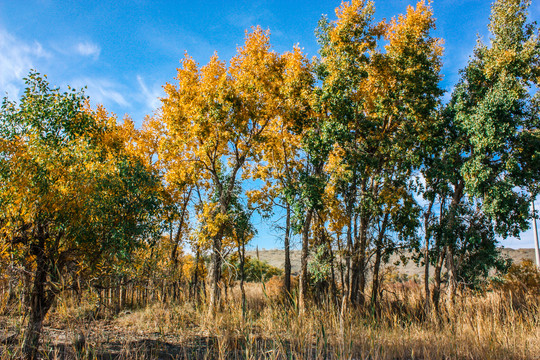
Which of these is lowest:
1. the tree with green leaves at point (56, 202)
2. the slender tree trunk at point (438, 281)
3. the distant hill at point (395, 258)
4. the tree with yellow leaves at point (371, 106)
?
the distant hill at point (395, 258)

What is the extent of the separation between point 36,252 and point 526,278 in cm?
1945

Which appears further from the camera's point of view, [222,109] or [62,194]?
[222,109]

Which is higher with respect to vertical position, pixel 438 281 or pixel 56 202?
pixel 56 202

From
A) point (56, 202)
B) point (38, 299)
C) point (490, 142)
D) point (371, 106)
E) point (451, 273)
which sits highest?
point (371, 106)

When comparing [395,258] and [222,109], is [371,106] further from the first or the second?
[395,258]

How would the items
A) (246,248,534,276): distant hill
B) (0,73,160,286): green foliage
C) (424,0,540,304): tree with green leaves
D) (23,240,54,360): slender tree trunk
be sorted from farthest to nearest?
(246,248,534,276): distant hill → (424,0,540,304): tree with green leaves → (23,240,54,360): slender tree trunk → (0,73,160,286): green foliage

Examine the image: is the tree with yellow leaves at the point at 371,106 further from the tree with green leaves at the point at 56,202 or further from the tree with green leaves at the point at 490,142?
the tree with green leaves at the point at 56,202

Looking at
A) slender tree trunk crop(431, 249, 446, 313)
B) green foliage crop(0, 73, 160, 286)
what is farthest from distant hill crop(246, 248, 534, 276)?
green foliage crop(0, 73, 160, 286)

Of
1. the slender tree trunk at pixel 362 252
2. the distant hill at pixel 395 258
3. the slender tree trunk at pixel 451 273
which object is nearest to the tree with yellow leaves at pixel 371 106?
the slender tree trunk at pixel 362 252

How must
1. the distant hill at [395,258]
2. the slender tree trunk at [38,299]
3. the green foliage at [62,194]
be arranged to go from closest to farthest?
1. the green foliage at [62,194]
2. the slender tree trunk at [38,299]
3. the distant hill at [395,258]

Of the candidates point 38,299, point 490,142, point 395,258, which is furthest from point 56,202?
point 395,258

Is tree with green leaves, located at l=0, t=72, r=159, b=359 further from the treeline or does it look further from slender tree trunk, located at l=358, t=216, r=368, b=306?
slender tree trunk, located at l=358, t=216, r=368, b=306

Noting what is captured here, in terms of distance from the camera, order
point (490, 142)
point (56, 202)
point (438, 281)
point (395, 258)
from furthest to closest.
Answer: point (395, 258) < point (438, 281) < point (490, 142) < point (56, 202)

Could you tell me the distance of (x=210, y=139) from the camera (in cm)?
1338
